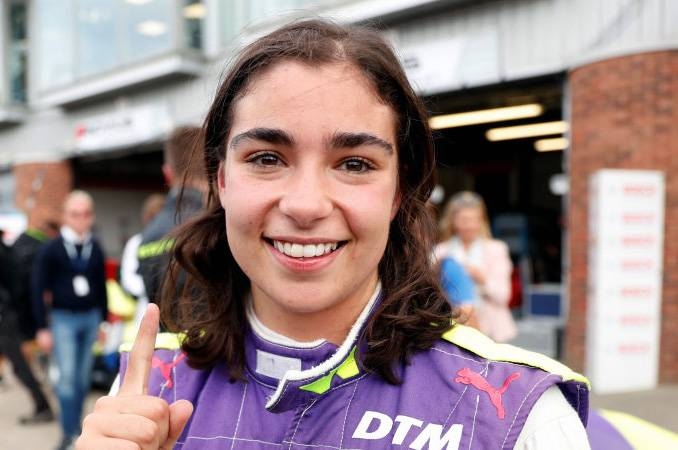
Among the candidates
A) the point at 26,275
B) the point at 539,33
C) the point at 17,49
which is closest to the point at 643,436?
the point at 539,33

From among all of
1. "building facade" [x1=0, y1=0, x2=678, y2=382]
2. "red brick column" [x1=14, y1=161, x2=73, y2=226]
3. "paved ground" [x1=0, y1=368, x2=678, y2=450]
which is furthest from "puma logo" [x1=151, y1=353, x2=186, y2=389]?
"red brick column" [x1=14, y1=161, x2=73, y2=226]

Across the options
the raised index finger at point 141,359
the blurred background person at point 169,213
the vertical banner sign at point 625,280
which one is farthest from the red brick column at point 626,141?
the raised index finger at point 141,359

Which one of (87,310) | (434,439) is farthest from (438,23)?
(434,439)

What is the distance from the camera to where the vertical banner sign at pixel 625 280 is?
225 inches

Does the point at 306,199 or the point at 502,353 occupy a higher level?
the point at 306,199

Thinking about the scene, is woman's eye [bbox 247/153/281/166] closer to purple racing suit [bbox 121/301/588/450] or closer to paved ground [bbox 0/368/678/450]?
purple racing suit [bbox 121/301/588/450]

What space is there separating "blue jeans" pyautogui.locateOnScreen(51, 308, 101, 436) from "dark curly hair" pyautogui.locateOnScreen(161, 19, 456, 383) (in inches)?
131

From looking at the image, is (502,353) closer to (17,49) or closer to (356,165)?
(356,165)

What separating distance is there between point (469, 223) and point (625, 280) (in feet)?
6.49

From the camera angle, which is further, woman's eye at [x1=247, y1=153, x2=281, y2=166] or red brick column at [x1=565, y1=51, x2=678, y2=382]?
red brick column at [x1=565, y1=51, x2=678, y2=382]

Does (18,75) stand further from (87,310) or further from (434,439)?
(434,439)

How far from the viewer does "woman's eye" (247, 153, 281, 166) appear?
3.87 feet

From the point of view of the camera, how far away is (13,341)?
5.34 metres

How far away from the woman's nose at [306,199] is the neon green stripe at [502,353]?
1.24ft
